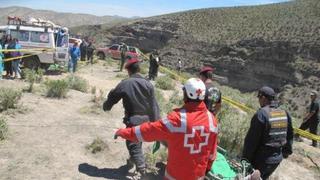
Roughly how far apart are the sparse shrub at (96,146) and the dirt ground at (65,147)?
66mm

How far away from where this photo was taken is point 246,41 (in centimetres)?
6028

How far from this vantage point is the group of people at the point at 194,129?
15.1 feet

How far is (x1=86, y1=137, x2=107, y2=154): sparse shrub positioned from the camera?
873 cm

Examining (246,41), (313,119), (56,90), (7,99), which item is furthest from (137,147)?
(246,41)

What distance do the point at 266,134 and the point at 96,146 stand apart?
11.4 ft

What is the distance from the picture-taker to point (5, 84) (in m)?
15.3

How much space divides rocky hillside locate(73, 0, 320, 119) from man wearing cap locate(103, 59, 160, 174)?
129 ft

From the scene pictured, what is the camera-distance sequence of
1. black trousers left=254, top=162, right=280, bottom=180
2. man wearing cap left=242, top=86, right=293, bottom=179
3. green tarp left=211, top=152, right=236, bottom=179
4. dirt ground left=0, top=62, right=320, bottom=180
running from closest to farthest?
green tarp left=211, top=152, right=236, bottom=179 → man wearing cap left=242, top=86, right=293, bottom=179 → black trousers left=254, top=162, right=280, bottom=180 → dirt ground left=0, top=62, right=320, bottom=180

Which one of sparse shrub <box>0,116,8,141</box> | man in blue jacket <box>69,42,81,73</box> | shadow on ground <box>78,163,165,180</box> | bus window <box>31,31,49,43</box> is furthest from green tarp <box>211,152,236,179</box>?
man in blue jacket <box>69,42,81,73</box>

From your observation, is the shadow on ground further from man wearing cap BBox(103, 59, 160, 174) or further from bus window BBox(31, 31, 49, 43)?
bus window BBox(31, 31, 49, 43)

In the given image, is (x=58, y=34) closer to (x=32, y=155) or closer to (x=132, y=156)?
(x=32, y=155)

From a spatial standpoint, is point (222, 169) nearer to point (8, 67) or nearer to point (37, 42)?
point (8, 67)


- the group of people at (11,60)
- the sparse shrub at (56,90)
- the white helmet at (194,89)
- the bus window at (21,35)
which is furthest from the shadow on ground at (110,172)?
the bus window at (21,35)

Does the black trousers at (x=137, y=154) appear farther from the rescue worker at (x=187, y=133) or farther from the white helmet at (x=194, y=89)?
the white helmet at (x=194, y=89)
